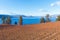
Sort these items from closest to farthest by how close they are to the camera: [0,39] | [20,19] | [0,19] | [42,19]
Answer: [0,39] → [20,19] → [42,19] → [0,19]

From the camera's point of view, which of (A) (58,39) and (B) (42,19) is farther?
(B) (42,19)

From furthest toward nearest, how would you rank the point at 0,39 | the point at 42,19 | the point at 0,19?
the point at 0,19, the point at 42,19, the point at 0,39

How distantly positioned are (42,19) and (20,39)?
138 ft

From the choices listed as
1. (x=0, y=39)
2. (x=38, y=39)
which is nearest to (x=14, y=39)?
(x=0, y=39)

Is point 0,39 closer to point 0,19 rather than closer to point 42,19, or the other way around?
point 42,19

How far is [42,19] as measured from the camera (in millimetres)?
50844

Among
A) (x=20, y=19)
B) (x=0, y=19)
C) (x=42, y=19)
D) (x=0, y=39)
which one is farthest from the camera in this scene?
(x=0, y=19)

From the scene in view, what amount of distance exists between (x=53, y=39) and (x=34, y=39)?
1585 mm

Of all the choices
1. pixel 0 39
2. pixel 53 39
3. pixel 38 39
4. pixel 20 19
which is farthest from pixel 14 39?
pixel 20 19

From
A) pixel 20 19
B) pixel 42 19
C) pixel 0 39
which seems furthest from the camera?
pixel 42 19

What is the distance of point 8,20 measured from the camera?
5206 centimetres

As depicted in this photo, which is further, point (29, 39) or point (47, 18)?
point (47, 18)

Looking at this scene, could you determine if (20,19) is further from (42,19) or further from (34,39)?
(34,39)

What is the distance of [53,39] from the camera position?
961 cm
